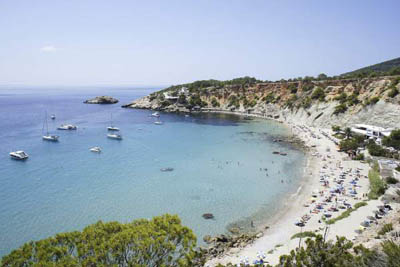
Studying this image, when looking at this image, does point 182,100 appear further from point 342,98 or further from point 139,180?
point 139,180

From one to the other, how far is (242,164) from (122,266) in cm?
3353

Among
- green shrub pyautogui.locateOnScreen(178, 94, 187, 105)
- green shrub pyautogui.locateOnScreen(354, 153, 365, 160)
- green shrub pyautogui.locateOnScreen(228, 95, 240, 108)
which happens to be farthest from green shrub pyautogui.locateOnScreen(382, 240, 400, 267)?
green shrub pyautogui.locateOnScreen(178, 94, 187, 105)

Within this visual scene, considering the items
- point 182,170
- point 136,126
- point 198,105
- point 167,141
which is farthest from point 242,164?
point 198,105

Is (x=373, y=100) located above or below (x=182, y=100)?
above

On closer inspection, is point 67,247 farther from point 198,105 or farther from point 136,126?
point 198,105

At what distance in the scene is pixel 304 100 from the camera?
83312 millimetres

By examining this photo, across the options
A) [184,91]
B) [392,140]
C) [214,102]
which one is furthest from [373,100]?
[184,91]

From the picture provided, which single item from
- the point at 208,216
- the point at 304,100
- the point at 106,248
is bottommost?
the point at 208,216

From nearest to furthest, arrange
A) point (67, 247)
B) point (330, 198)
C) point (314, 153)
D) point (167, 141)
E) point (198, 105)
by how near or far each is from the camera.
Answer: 1. point (67, 247)
2. point (330, 198)
3. point (314, 153)
4. point (167, 141)
5. point (198, 105)

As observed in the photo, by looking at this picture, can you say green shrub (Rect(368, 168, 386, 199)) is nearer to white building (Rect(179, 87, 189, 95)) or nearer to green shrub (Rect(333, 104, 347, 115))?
green shrub (Rect(333, 104, 347, 115))

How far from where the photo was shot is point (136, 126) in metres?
78.2

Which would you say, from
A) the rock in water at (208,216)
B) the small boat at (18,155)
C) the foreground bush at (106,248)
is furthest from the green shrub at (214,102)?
the foreground bush at (106,248)

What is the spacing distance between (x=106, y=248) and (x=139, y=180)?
24.8m

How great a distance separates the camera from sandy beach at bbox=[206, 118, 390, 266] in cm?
2091
